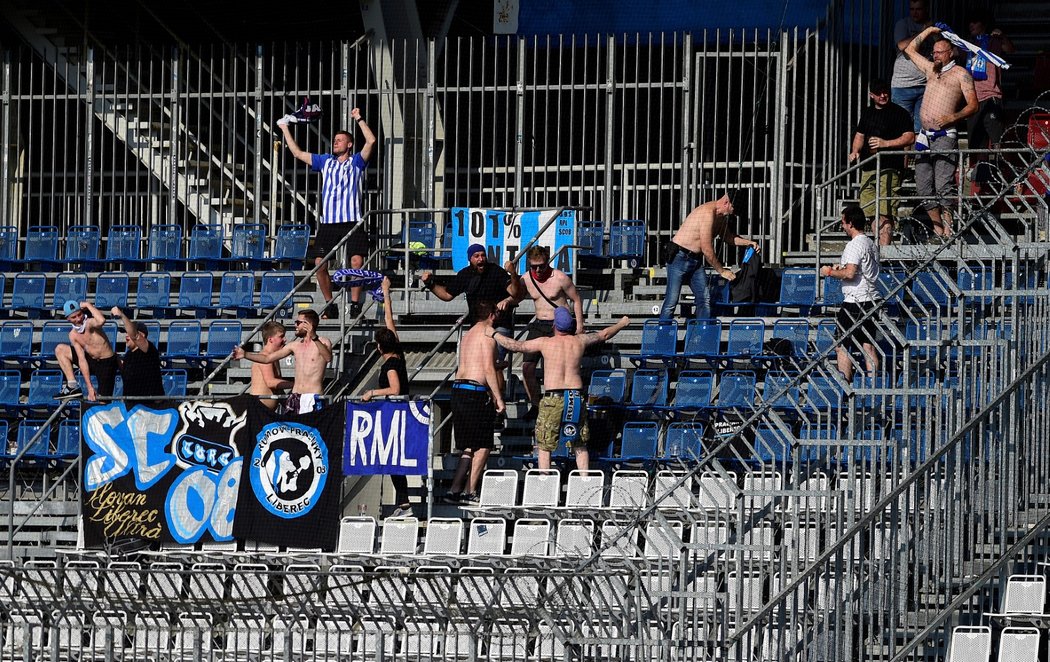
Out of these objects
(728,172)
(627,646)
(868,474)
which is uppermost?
(728,172)

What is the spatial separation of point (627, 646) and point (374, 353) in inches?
294

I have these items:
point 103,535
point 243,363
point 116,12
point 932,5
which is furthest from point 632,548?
point 116,12

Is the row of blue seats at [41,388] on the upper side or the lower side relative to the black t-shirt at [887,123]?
lower

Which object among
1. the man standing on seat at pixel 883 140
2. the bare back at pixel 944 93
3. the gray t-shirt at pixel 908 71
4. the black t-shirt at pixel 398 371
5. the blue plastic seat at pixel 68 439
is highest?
the gray t-shirt at pixel 908 71

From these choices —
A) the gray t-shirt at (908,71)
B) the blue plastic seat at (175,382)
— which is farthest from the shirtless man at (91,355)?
the gray t-shirt at (908,71)

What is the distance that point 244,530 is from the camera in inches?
619

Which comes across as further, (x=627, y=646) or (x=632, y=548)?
(x=632, y=548)

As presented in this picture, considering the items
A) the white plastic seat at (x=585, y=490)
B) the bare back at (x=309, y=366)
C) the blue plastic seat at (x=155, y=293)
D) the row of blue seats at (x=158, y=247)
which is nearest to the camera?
the white plastic seat at (x=585, y=490)

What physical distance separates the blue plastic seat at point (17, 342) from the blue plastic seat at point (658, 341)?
619 cm

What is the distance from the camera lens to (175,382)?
18.6m

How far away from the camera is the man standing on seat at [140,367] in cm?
1766

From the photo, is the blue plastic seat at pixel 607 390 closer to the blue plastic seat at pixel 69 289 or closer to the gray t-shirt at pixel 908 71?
the gray t-shirt at pixel 908 71

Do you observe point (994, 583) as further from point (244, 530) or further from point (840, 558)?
point (244, 530)

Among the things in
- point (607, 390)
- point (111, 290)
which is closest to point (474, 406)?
point (607, 390)
